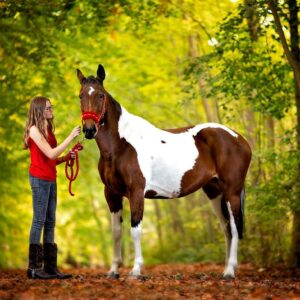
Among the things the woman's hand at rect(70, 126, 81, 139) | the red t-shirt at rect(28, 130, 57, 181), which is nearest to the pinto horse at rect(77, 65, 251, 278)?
the woman's hand at rect(70, 126, 81, 139)

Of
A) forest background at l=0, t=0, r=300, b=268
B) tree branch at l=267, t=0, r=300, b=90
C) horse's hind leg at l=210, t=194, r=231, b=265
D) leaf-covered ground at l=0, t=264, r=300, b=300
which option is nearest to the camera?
leaf-covered ground at l=0, t=264, r=300, b=300

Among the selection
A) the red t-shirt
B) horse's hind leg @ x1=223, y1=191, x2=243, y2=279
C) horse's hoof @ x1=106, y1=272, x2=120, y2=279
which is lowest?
horse's hoof @ x1=106, y1=272, x2=120, y2=279

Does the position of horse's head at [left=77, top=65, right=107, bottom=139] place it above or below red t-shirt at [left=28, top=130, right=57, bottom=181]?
above

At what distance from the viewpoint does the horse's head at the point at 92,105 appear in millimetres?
6766

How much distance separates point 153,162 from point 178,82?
9879 millimetres

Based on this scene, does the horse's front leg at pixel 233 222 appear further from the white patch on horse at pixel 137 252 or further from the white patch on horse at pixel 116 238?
the white patch on horse at pixel 116 238

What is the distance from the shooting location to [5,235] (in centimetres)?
1938

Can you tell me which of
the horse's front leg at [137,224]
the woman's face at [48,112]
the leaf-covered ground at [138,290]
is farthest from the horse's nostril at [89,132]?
the leaf-covered ground at [138,290]

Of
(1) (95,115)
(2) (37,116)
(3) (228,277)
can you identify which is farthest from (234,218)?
(2) (37,116)

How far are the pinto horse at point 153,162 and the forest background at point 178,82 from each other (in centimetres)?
153

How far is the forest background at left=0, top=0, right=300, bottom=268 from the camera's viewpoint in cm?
965

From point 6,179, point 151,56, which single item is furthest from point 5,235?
point 151,56

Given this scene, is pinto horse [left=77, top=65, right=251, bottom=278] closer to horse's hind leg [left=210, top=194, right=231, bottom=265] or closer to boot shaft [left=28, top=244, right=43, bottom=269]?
horse's hind leg [left=210, top=194, right=231, bottom=265]

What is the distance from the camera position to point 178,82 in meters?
17.0
